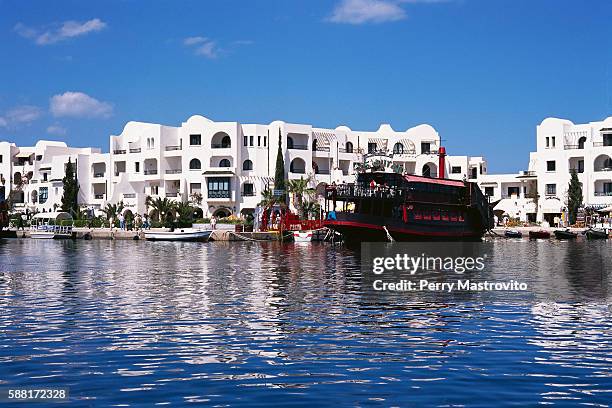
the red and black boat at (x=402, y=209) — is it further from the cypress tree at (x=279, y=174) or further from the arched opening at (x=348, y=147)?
the arched opening at (x=348, y=147)

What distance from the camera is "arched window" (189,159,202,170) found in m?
89.9

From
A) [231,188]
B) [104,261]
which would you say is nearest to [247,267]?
[104,261]

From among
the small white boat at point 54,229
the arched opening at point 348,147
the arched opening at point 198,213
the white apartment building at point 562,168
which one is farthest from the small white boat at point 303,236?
the white apartment building at point 562,168

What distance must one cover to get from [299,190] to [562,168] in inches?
1217

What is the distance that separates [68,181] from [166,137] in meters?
16.3

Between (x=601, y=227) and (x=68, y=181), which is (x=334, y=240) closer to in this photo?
(x=601, y=227)

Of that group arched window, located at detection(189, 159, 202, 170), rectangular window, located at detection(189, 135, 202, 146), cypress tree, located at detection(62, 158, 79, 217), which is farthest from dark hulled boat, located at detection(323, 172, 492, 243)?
cypress tree, located at detection(62, 158, 79, 217)

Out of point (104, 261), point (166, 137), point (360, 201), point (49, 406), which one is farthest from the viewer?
point (166, 137)

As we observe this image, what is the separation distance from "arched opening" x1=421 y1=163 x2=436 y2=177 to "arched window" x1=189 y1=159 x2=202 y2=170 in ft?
91.0

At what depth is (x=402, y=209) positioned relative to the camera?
201 feet

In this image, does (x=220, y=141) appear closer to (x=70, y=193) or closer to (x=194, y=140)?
(x=194, y=140)

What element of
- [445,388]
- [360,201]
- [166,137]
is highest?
[166,137]

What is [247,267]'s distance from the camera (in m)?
37.4

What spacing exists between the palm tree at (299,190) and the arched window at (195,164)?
1078 cm
